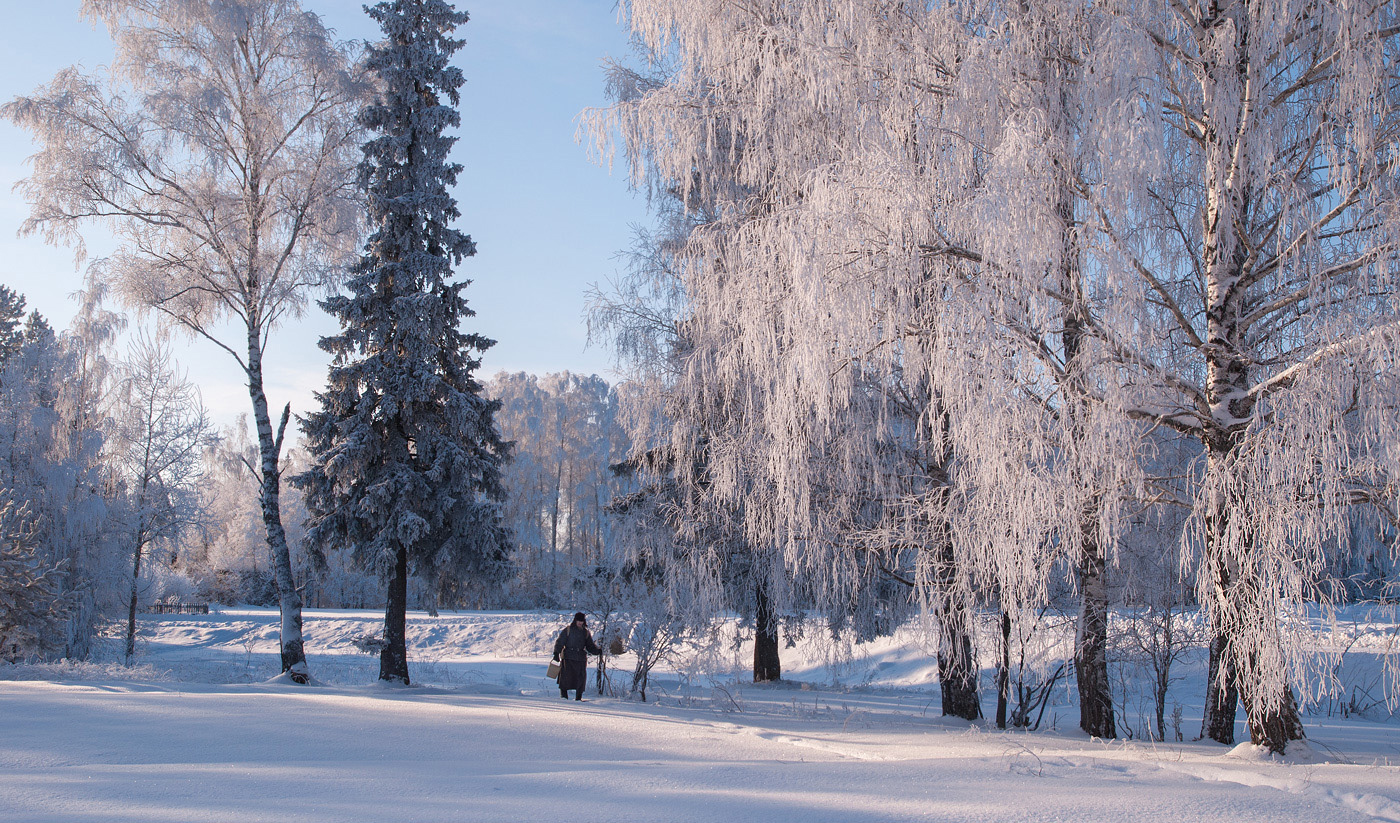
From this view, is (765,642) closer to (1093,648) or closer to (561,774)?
(1093,648)

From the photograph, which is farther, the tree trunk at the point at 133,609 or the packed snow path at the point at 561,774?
the tree trunk at the point at 133,609

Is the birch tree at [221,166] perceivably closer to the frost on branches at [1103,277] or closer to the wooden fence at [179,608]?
the frost on branches at [1103,277]

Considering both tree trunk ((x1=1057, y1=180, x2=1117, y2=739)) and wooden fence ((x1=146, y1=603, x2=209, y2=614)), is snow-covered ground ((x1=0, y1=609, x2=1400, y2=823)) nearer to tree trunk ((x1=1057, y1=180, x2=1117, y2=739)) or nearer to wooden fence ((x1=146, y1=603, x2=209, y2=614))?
tree trunk ((x1=1057, y1=180, x2=1117, y2=739))

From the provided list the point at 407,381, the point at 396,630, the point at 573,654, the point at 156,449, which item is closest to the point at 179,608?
the point at 156,449

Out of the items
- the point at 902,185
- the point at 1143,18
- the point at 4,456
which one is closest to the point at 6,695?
the point at 902,185

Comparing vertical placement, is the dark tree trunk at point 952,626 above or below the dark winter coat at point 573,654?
above

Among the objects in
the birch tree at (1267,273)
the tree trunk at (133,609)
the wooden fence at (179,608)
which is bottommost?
the wooden fence at (179,608)

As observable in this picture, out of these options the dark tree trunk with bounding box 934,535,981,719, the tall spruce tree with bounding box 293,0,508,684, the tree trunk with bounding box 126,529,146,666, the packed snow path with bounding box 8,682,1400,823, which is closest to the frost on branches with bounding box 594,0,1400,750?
the dark tree trunk with bounding box 934,535,981,719

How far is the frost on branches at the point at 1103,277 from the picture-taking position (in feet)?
17.0

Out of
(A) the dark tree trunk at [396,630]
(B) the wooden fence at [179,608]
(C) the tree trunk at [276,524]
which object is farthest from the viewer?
(B) the wooden fence at [179,608]

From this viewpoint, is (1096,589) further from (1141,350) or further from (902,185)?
(902,185)

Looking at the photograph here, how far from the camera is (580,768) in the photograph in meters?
4.68

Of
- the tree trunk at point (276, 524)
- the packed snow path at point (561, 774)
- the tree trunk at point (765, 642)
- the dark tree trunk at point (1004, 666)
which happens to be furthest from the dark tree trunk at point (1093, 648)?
the tree trunk at point (276, 524)

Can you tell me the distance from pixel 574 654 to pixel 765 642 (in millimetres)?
6232
